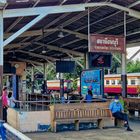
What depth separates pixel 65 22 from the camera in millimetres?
19719

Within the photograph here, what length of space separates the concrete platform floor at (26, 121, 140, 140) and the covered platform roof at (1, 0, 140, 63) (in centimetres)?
340

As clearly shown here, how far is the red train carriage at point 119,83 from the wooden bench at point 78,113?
19.0m

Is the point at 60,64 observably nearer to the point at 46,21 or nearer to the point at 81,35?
the point at 81,35

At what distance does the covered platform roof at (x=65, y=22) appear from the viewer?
43.9 ft

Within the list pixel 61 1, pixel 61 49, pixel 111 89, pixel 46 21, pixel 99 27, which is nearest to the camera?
pixel 61 1

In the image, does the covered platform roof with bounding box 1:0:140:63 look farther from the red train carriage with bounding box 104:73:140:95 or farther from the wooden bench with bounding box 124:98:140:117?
the red train carriage with bounding box 104:73:140:95

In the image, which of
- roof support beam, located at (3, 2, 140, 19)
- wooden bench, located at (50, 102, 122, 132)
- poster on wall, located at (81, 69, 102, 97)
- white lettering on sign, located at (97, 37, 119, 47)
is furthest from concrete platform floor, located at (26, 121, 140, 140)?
poster on wall, located at (81, 69, 102, 97)

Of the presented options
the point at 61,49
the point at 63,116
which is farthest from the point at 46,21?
the point at 61,49

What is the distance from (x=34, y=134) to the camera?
12.9 metres

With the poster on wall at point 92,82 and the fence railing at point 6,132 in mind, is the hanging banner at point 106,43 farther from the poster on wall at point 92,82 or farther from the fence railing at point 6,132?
the fence railing at point 6,132

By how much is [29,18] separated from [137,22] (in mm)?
5668

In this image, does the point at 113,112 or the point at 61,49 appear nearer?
the point at 113,112

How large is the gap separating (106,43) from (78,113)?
3.36 m

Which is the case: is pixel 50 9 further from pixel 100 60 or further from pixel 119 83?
pixel 119 83
